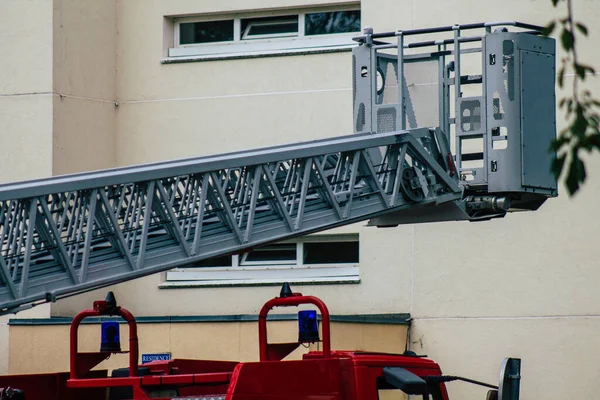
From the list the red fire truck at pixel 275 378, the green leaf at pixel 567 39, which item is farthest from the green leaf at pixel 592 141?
the red fire truck at pixel 275 378

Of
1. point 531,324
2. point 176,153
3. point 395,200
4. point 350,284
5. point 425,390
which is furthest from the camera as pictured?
point 176,153

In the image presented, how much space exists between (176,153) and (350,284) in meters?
3.20

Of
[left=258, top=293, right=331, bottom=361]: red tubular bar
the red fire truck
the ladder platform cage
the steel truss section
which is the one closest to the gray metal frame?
the ladder platform cage

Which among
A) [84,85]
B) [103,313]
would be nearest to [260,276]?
[84,85]

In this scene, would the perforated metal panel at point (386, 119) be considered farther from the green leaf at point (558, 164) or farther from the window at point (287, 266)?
the green leaf at point (558, 164)

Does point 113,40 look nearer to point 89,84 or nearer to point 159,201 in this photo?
point 89,84

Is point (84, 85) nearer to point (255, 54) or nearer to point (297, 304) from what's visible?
point (255, 54)

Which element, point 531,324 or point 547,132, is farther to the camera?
point 531,324

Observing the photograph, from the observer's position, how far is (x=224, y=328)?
1584 centimetres

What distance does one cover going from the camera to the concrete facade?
15.8 m

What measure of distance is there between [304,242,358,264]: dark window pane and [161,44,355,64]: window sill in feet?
8.66

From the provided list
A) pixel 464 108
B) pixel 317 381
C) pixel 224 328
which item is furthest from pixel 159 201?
pixel 224 328

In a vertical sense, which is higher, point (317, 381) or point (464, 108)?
point (464, 108)

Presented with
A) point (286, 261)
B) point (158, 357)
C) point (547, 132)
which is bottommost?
point (158, 357)
